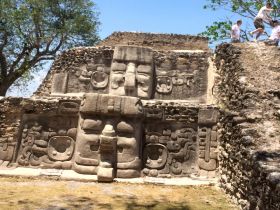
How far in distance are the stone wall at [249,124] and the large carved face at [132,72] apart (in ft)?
7.22

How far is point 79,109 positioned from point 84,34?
11708 millimetres

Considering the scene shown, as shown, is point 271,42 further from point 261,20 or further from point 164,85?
point 164,85

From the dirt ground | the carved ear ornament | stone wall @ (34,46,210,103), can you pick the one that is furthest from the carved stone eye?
the dirt ground

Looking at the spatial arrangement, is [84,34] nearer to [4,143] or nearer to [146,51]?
[146,51]

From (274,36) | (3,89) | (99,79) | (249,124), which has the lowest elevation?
(249,124)

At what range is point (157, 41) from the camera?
14.4 metres

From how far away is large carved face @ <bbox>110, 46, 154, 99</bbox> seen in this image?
10109 millimetres

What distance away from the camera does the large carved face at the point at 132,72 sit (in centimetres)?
1011

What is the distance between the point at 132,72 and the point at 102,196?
4.72 meters

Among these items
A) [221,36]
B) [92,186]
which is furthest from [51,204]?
[221,36]

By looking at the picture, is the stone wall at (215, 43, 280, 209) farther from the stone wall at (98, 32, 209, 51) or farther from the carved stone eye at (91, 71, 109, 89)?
the stone wall at (98, 32, 209, 51)

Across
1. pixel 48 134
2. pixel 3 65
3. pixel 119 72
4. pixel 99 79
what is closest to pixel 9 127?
pixel 48 134

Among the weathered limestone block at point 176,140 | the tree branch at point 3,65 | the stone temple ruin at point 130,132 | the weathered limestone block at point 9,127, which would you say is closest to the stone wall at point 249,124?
the stone temple ruin at point 130,132

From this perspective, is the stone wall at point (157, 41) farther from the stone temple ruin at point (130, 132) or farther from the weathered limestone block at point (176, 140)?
the weathered limestone block at point (176, 140)
